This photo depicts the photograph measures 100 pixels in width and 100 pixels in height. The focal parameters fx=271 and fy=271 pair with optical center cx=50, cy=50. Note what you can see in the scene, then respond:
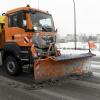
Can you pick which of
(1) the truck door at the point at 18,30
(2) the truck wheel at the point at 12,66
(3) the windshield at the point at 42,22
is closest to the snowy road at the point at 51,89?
(2) the truck wheel at the point at 12,66

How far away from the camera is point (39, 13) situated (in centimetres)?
1077

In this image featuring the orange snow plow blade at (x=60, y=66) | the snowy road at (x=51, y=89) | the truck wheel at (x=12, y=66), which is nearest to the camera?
the snowy road at (x=51, y=89)

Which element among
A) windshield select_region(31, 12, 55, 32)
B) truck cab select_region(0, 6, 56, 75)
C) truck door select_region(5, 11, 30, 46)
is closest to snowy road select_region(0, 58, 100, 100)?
truck cab select_region(0, 6, 56, 75)

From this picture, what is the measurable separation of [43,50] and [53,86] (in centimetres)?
172

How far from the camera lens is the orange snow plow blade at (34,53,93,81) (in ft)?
30.3

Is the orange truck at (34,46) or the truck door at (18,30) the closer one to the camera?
the orange truck at (34,46)

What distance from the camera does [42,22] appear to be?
10688 millimetres

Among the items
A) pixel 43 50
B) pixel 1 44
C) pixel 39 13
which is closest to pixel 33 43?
pixel 43 50

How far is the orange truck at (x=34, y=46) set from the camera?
9.91 meters

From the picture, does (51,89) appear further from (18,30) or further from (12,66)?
(18,30)

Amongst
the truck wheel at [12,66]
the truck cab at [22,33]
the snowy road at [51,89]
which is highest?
the truck cab at [22,33]

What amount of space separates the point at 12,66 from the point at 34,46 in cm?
141

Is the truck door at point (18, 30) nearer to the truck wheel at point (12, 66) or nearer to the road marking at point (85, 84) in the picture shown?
the truck wheel at point (12, 66)

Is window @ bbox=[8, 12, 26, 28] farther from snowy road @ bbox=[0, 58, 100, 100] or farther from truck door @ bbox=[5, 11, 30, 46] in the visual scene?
snowy road @ bbox=[0, 58, 100, 100]
